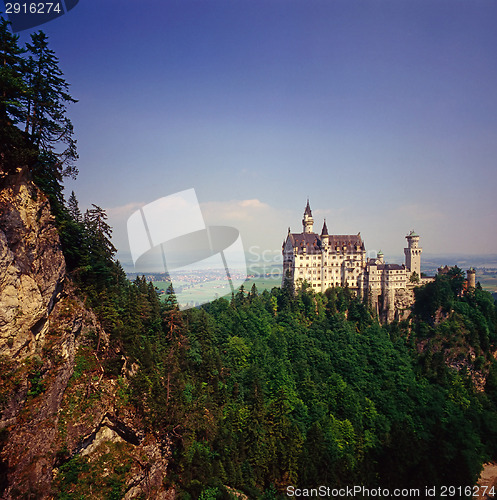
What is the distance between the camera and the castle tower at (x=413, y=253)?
71750 millimetres

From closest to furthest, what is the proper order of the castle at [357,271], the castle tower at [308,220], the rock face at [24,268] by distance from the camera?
the rock face at [24,268] < the castle at [357,271] < the castle tower at [308,220]

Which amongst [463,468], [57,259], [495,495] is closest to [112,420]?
[57,259]

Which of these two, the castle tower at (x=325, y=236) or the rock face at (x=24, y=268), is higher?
the castle tower at (x=325, y=236)

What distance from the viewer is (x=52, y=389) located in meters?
22.1

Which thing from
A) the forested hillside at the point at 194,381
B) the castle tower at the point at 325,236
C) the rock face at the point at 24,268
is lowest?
the forested hillside at the point at 194,381

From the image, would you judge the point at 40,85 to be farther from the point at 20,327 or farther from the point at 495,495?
the point at 495,495

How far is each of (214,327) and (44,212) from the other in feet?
110

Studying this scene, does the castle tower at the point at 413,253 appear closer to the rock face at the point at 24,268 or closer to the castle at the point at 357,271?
the castle at the point at 357,271

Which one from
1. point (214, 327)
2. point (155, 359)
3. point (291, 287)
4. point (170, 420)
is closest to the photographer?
point (170, 420)

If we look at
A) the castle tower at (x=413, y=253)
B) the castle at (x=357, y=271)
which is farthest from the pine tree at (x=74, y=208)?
the castle tower at (x=413, y=253)

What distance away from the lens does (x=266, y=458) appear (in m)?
35.2

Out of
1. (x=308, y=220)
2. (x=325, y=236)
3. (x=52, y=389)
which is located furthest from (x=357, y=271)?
(x=52, y=389)

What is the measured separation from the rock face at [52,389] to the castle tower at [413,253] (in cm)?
6267

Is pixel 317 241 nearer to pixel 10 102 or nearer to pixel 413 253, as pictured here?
pixel 413 253
